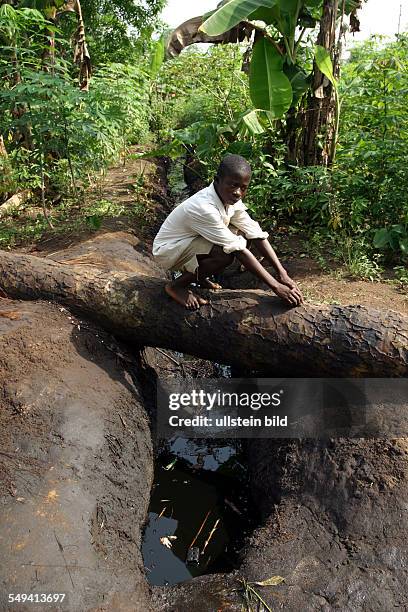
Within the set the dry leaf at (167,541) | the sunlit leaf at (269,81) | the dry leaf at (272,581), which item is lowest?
the dry leaf at (167,541)

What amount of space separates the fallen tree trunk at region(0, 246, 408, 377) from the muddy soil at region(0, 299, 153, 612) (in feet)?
0.66

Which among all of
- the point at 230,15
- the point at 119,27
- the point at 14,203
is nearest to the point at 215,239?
the point at 230,15

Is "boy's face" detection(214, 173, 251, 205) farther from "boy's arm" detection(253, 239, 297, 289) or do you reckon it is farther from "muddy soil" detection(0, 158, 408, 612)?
"muddy soil" detection(0, 158, 408, 612)

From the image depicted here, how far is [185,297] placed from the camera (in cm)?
405

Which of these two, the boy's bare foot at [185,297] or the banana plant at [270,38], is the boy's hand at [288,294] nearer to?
the boy's bare foot at [185,297]

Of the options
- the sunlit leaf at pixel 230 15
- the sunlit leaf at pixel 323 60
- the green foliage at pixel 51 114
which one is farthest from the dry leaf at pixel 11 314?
the sunlit leaf at pixel 323 60

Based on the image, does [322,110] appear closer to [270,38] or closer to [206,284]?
[270,38]

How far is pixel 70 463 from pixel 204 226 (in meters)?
1.71

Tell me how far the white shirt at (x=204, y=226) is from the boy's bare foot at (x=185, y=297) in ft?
0.61

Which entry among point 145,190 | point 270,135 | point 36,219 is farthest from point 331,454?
point 145,190

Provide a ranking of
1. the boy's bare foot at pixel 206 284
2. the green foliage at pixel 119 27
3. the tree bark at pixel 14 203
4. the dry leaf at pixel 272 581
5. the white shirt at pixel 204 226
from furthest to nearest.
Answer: the green foliage at pixel 119 27 < the tree bark at pixel 14 203 < the boy's bare foot at pixel 206 284 < the white shirt at pixel 204 226 < the dry leaf at pixel 272 581

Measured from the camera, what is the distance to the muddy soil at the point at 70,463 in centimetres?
282

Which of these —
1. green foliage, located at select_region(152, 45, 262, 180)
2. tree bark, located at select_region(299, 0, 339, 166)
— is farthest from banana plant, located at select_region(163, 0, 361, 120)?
green foliage, located at select_region(152, 45, 262, 180)

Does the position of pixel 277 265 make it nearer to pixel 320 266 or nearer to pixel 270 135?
pixel 320 266
